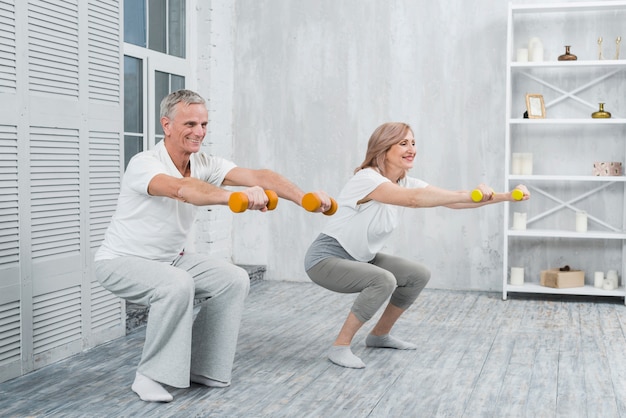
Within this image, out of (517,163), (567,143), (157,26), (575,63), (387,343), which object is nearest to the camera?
(387,343)

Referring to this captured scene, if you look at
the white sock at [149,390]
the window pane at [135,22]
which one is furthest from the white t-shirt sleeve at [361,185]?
the window pane at [135,22]

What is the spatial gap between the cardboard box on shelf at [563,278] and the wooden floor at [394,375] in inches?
18.2

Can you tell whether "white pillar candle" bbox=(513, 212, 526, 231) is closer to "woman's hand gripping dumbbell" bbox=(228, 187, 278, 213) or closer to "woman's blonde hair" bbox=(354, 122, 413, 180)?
"woman's blonde hair" bbox=(354, 122, 413, 180)

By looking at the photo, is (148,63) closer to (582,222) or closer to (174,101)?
(174,101)

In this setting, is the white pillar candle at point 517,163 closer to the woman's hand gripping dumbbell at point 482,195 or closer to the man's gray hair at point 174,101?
the woman's hand gripping dumbbell at point 482,195

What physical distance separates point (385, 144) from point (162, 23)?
2279mm

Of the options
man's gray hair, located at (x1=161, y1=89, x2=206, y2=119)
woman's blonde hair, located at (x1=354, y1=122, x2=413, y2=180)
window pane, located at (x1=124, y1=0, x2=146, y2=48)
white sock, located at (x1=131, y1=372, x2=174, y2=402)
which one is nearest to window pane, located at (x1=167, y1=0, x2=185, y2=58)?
window pane, located at (x1=124, y1=0, x2=146, y2=48)

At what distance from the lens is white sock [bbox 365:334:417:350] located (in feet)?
13.1

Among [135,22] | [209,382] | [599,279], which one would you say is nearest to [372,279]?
[209,382]

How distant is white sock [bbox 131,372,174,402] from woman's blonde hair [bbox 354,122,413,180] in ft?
4.65

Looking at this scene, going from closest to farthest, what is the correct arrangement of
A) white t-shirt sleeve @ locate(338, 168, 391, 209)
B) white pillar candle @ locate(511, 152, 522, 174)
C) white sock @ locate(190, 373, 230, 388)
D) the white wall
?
white sock @ locate(190, 373, 230, 388) → white t-shirt sleeve @ locate(338, 168, 391, 209) → white pillar candle @ locate(511, 152, 522, 174) → the white wall

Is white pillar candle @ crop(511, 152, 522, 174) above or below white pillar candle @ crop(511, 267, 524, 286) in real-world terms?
above

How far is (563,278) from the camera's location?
5.48 meters

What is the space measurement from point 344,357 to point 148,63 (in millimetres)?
2446
